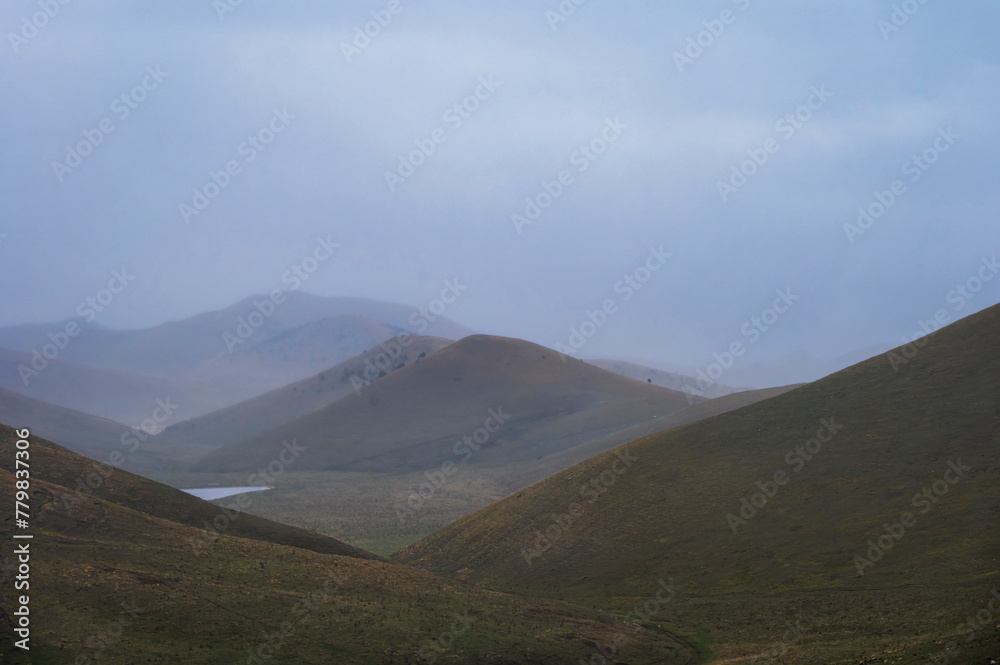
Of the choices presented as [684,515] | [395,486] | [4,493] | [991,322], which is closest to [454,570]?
[684,515]

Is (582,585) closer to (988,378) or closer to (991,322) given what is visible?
(988,378)

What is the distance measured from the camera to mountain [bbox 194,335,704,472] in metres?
142

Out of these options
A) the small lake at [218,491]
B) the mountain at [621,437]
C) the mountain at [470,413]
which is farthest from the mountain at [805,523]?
the mountain at [470,413]

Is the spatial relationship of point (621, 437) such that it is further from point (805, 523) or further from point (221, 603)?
point (221, 603)

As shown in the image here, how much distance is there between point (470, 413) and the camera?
165m

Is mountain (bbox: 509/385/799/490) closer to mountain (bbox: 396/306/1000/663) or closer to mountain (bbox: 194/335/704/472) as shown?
mountain (bbox: 194/335/704/472)

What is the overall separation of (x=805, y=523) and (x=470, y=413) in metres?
122

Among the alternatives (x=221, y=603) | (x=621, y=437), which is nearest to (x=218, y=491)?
(x=621, y=437)

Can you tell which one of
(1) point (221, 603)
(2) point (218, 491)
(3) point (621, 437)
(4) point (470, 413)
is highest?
(4) point (470, 413)

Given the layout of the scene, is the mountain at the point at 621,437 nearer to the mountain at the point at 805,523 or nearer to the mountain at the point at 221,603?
the mountain at the point at 805,523

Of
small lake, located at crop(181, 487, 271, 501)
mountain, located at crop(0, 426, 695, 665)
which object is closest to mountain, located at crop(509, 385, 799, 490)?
small lake, located at crop(181, 487, 271, 501)

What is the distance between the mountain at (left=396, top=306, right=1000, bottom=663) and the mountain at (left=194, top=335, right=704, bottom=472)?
71.3 m

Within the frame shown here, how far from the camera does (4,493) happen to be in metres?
34.6

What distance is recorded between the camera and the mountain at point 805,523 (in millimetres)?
34625
